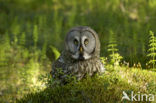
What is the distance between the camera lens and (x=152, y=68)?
166 inches

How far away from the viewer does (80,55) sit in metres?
3.57

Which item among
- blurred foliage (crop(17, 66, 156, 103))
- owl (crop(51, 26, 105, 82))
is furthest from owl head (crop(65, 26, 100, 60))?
blurred foliage (crop(17, 66, 156, 103))

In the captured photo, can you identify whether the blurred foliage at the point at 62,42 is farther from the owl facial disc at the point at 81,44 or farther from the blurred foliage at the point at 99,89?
the owl facial disc at the point at 81,44

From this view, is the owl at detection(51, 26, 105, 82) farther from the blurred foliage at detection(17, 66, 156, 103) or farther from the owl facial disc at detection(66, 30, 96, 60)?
the blurred foliage at detection(17, 66, 156, 103)

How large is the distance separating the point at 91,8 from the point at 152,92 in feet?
27.5

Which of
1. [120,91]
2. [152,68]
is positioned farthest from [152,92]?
[152,68]

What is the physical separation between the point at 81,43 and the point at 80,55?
0.19m

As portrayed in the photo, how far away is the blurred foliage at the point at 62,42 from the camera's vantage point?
3.73 metres

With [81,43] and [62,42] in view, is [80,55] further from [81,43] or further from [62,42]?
[62,42]

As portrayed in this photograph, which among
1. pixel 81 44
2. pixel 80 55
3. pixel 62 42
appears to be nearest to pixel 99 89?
pixel 80 55

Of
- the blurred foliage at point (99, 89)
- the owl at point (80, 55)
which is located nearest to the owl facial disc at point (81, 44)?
the owl at point (80, 55)

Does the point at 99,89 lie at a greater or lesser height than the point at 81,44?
lesser

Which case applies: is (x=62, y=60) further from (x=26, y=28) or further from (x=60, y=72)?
(x=26, y=28)

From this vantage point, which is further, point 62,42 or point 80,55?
point 62,42
